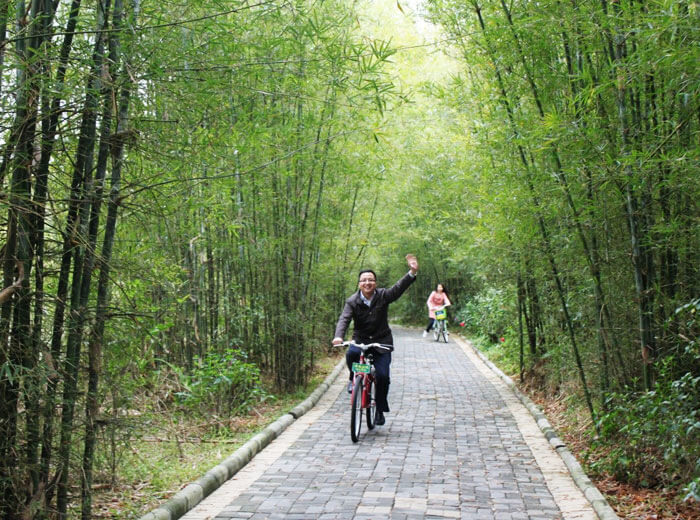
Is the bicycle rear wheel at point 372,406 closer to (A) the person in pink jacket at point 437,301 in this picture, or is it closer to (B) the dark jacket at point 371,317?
(B) the dark jacket at point 371,317

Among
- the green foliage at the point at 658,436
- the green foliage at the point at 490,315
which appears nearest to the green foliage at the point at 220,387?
the green foliage at the point at 658,436

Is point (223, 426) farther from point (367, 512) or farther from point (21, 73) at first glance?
point (21, 73)

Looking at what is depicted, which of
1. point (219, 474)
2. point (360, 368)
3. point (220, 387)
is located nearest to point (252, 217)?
point (220, 387)

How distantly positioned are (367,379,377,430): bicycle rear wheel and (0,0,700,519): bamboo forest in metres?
1.33

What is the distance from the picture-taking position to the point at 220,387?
7.32 meters

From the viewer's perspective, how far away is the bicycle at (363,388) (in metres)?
6.35

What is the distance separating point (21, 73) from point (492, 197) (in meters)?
5.24

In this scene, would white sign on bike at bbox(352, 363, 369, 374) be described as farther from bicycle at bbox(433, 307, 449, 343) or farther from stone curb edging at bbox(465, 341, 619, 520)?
bicycle at bbox(433, 307, 449, 343)

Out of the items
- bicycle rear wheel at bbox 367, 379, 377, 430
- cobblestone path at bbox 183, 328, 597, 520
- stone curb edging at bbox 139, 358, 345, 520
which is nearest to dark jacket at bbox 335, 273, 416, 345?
bicycle rear wheel at bbox 367, 379, 377, 430

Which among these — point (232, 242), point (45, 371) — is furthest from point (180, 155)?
point (232, 242)

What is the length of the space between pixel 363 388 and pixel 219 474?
199 cm

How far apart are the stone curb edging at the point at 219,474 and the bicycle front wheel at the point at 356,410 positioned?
32.5 inches

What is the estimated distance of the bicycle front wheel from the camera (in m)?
6.26

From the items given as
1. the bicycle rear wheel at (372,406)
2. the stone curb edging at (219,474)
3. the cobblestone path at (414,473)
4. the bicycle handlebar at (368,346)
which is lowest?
the cobblestone path at (414,473)
